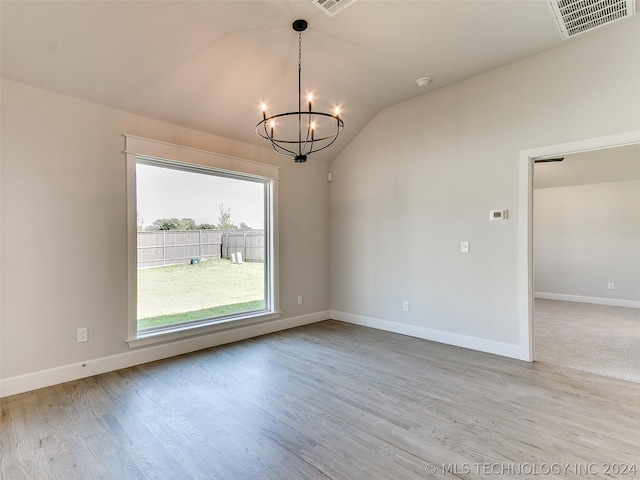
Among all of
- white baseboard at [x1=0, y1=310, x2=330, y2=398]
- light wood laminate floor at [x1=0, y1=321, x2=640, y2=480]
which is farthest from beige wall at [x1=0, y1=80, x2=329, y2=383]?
light wood laminate floor at [x1=0, y1=321, x2=640, y2=480]

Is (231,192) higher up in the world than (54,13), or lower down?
lower down

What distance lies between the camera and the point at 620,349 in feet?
12.4

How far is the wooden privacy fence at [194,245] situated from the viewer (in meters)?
3.62

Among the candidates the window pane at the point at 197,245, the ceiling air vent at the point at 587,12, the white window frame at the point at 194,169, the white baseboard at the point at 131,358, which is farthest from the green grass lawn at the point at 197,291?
the ceiling air vent at the point at 587,12

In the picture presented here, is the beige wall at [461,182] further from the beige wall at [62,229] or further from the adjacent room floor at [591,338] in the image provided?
the beige wall at [62,229]

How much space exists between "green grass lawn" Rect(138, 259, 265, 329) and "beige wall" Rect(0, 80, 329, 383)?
1.06 ft

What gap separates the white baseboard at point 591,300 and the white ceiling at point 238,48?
14.6ft

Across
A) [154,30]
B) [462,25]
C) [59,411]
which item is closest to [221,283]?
[59,411]

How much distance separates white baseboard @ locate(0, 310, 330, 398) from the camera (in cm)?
278

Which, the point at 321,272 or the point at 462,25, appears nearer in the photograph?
the point at 462,25

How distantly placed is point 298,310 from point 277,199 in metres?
1.75

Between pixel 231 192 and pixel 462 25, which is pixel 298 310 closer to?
pixel 231 192

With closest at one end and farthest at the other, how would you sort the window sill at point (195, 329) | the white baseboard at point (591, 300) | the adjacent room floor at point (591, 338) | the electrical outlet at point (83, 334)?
the electrical outlet at point (83, 334) → the adjacent room floor at point (591, 338) → the window sill at point (195, 329) → the white baseboard at point (591, 300)

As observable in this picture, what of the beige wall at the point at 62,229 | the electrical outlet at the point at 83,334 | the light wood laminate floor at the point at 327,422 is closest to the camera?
the light wood laminate floor at the point at 327,422
